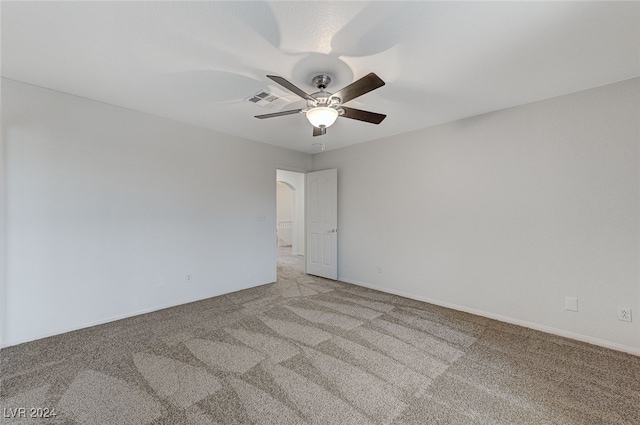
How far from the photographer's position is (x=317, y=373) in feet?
6.77

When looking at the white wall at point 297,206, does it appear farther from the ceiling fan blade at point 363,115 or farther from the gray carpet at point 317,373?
the ceiling fan blade at point 363,115

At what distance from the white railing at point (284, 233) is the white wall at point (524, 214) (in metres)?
6.06

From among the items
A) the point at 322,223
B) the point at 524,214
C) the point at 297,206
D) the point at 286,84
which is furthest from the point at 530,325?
the point at 297,206

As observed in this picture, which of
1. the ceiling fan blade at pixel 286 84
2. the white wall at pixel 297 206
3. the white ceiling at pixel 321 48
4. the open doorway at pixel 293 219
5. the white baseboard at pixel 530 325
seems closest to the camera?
the white ceiling at pixel 321 48

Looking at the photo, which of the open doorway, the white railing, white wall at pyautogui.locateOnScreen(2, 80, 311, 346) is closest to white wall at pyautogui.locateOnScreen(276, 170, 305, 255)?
the open doorway

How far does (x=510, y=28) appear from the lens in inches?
69.5

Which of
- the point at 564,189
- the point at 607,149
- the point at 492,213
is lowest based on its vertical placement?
the point at 492,213

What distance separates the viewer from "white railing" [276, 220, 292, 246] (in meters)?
10.0

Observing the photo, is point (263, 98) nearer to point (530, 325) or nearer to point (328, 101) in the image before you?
point (328, 101)

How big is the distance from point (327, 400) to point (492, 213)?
9.46 ft

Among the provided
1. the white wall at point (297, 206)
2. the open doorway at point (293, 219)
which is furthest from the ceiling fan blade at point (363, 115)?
the white wall at point (297, 206)

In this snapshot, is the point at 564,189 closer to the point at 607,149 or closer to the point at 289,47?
the point at 607,149

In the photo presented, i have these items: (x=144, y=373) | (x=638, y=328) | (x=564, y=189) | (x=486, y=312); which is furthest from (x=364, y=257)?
(x=144, y=373)

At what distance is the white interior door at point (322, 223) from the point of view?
496 centimetres
